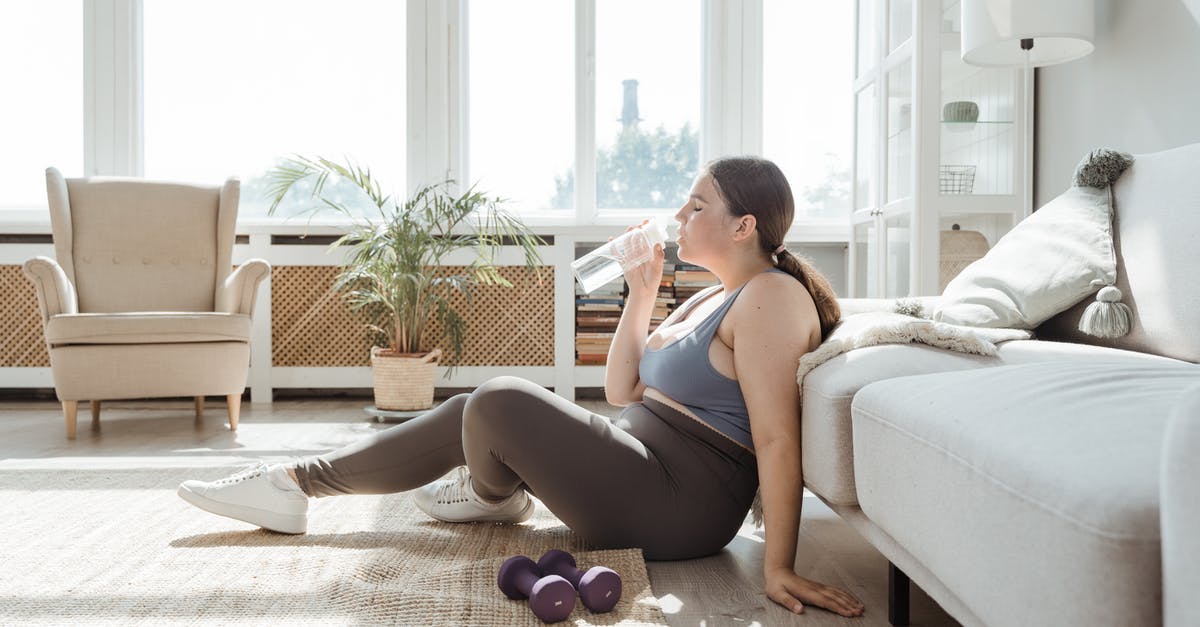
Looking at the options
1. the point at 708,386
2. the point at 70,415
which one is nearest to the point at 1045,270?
the point at 708,386

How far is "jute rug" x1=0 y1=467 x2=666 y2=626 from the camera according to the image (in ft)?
4.42

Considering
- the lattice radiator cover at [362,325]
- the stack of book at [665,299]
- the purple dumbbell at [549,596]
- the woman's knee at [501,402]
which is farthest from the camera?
the lattice radiator cover at [362,325]

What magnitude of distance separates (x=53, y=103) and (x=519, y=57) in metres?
2.35

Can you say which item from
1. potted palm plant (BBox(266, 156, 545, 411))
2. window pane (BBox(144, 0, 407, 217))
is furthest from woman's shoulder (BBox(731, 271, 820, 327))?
window pane (BBox(144, 0, 407, 217))

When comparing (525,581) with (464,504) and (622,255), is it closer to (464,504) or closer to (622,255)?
(464,504)

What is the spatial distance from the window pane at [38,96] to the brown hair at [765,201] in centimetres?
407

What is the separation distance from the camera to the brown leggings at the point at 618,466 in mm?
1489

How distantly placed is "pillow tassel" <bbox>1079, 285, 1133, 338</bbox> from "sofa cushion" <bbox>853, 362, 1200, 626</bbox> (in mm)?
458

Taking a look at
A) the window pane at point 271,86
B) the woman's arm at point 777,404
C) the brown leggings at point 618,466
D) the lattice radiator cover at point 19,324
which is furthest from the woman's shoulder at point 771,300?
the lattice radiator cover at point 19,324

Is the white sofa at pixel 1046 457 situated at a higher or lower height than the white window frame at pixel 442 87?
lower

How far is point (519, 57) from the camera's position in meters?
4.44

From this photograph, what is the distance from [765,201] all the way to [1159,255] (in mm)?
696

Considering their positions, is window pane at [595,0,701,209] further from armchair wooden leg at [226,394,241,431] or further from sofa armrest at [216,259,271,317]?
armchair wooden leg at [226,394,241,431]

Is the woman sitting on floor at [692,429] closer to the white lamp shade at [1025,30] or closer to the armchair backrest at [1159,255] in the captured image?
the armchair backrest at [1159,255]
